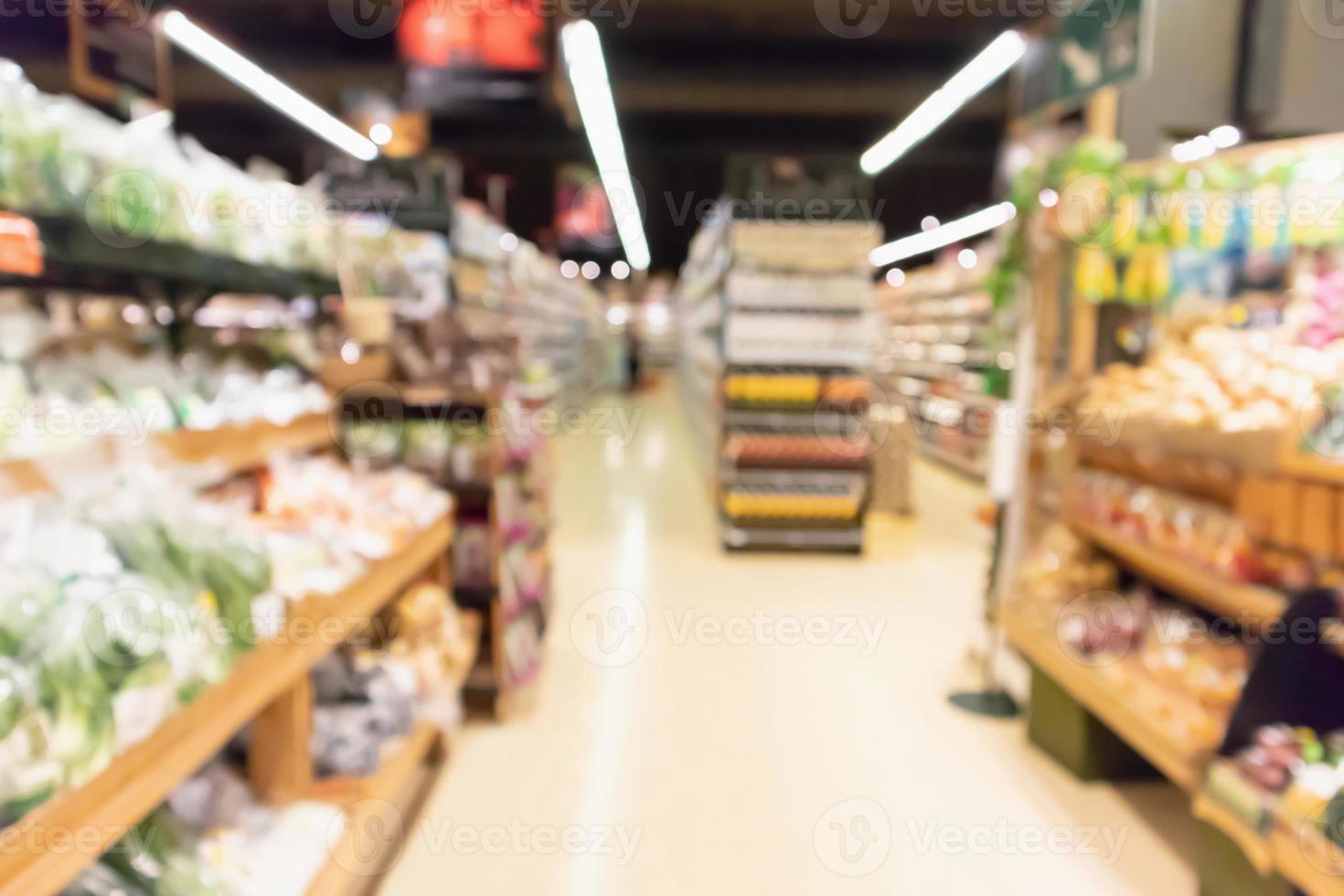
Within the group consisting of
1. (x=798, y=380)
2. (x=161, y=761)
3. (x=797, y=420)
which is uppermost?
(x=798, y=380)

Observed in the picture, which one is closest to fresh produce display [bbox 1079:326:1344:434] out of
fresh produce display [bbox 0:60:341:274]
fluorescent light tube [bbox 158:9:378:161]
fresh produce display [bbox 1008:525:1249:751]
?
fresh produce display [bbox 1008:525:1249:751]

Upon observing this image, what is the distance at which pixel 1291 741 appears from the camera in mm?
2006

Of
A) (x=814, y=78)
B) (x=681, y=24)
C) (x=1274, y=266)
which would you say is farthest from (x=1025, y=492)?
(x=814, y=78)

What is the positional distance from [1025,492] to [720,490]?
2932 mm

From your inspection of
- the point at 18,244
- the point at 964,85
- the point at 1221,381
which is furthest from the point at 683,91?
the point at 18,244

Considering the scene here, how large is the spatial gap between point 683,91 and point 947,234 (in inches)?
231

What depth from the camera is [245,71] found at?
5633 millimetres

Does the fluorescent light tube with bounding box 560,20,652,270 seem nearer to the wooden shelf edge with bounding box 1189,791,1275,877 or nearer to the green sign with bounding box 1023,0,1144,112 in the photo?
the green sign with bounding box 1023,0,1144,112

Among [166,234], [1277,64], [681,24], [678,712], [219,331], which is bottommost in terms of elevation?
[678,712]

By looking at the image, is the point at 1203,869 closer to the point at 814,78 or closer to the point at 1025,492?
the point at 1025,492

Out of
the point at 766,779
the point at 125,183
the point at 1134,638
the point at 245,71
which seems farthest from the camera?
the point at 245,71

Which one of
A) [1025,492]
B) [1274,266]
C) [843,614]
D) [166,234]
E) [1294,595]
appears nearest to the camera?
[166,234]

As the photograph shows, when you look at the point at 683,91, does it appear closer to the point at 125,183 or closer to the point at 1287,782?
the point at 125,183

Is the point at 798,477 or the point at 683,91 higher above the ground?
the point at 683,91
